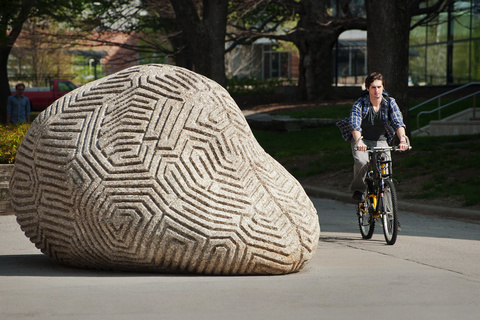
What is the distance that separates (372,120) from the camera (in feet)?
27.3

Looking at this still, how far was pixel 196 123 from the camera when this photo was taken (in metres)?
5.84

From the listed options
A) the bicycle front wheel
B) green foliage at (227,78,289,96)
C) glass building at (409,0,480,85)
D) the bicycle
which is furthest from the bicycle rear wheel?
green foliage at (227,78,289,96)

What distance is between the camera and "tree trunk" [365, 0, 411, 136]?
1498 cm

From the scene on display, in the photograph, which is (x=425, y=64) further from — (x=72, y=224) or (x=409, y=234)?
(x=72, y=224)

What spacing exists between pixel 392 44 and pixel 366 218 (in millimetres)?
7263

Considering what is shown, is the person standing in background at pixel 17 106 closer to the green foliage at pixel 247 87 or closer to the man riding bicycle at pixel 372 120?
the man riding bicycle at pixel 372 120

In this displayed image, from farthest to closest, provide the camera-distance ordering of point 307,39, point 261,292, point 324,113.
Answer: point 307,39 < point 324,113 < point 261,292

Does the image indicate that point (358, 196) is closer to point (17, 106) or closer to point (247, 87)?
point (17, 106)

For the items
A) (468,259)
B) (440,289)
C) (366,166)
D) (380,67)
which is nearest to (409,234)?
(366,166)

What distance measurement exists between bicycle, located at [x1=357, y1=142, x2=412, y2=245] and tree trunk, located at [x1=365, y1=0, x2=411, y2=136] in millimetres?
6943

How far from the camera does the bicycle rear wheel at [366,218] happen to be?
8.39 metres

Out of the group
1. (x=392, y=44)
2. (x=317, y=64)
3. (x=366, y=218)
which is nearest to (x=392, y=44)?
(x=392, y=44)

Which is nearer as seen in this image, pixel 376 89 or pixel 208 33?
pixel 376 89

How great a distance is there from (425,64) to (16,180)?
112ft
